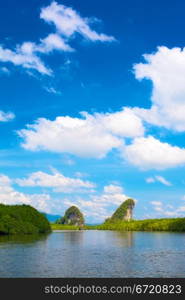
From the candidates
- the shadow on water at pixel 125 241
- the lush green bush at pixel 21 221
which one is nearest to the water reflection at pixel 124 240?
the shadow on water at pixel 125 241

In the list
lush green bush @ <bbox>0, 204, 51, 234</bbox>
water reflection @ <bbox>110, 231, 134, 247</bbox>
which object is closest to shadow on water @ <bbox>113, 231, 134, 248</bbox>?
water reflection @ <bbox>110, 231, 134, 247</bbox>

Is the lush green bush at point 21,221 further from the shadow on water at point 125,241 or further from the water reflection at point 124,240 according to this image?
the shadow on water at point 125,241

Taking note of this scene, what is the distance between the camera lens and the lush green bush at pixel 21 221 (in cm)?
11981

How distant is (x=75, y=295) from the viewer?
3077 centimetres

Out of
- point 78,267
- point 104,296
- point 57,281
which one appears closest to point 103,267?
point 78,267

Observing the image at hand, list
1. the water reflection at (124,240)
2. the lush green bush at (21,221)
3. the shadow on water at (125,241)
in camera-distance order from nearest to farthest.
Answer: the shadow on water at (125,241), the water reflection at (124,240), the lush green bush at (21,221)

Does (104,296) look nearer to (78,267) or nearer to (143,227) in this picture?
(78,267)

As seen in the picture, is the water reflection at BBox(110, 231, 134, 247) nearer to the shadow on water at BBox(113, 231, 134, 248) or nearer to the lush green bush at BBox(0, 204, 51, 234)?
the shadow on water at BBox(113, 231, 134, 248)

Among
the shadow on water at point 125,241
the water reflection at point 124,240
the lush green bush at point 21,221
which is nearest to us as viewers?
the shadow on water at point 125,241

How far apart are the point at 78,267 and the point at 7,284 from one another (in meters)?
13.6

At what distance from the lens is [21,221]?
5059 inches

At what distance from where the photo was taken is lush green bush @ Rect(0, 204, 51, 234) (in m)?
120

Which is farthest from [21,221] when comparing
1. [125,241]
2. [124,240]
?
[125,241]

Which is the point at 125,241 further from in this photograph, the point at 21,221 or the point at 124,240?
the point at 21,221
